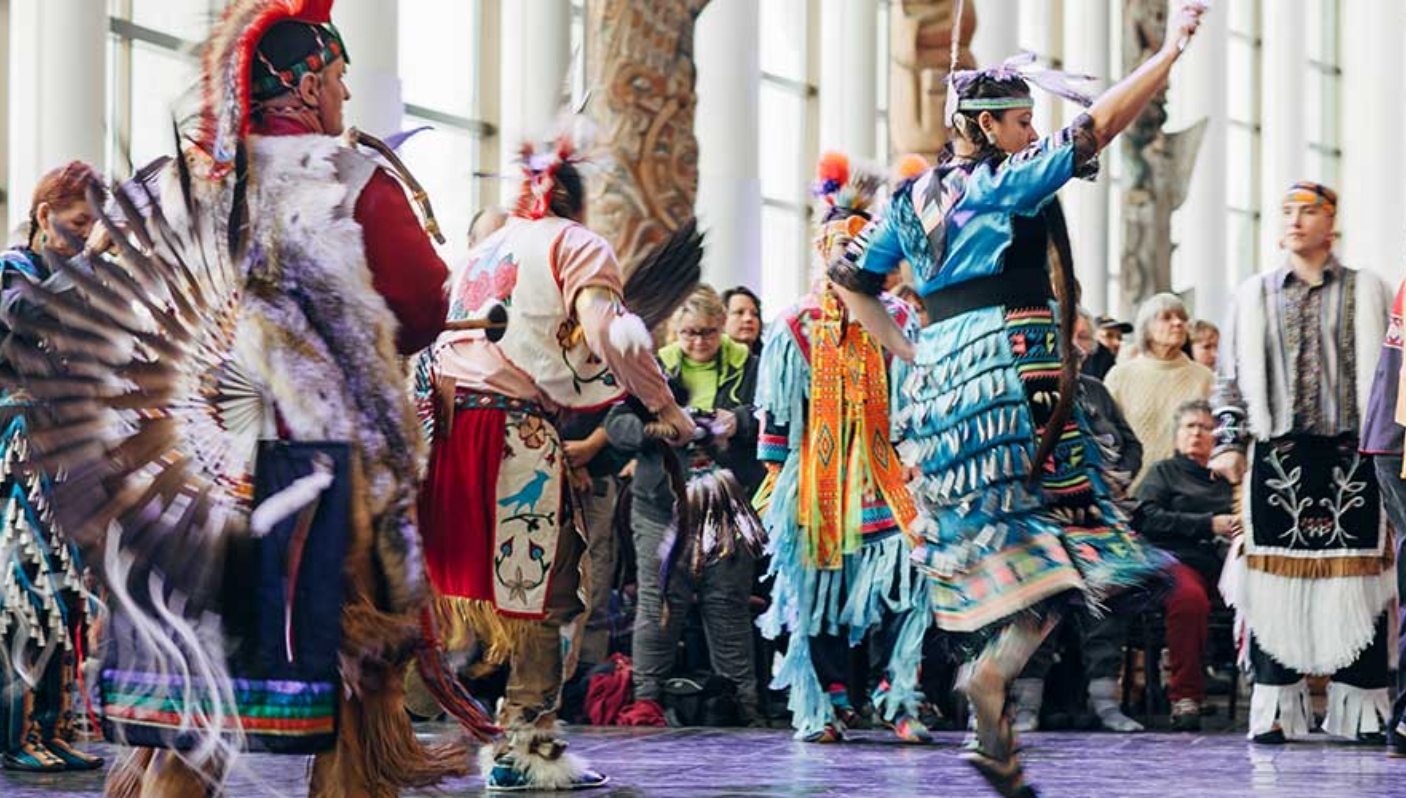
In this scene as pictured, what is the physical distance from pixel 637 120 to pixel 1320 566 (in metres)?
5.21

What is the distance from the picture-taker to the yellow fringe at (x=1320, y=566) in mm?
8781

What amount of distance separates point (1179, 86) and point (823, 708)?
2390 centimetres

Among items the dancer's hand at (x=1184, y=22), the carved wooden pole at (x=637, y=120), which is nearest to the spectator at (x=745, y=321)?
the carved wooden pole at (x=637, y=120)

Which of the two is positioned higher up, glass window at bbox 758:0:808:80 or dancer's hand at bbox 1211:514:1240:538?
glass window at bbox 758:0:808:80

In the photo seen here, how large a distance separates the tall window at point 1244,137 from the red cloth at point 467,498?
30082mm

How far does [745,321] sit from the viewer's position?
35.9ft

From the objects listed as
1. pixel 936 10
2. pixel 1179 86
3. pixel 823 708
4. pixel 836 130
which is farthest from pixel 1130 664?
pixel 1179 86

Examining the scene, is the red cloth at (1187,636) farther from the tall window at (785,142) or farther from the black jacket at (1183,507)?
the tall window at (785,142)

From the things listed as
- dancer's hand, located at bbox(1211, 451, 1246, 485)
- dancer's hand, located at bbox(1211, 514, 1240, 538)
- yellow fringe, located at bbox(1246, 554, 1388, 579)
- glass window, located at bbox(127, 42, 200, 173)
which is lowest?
yellow fringe, located at bbox(1246, 554, 1388, 579)

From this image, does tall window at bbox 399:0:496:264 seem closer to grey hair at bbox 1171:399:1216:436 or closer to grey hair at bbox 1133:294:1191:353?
grey hair at bbox 1133:294:1191:353

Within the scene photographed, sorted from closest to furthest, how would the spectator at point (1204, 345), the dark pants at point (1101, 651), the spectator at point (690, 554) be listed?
the dark pants at point (1101, 651)
the spectator at point (690, 554)
the spectator at point (1204, 345)

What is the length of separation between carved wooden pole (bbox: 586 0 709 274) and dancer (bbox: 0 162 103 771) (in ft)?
18.5

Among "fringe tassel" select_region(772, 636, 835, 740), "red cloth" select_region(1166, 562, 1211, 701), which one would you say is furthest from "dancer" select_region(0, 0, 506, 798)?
"red cloth" select_region(1166, 562, 1211, 701)

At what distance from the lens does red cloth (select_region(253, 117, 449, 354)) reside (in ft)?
15.5
